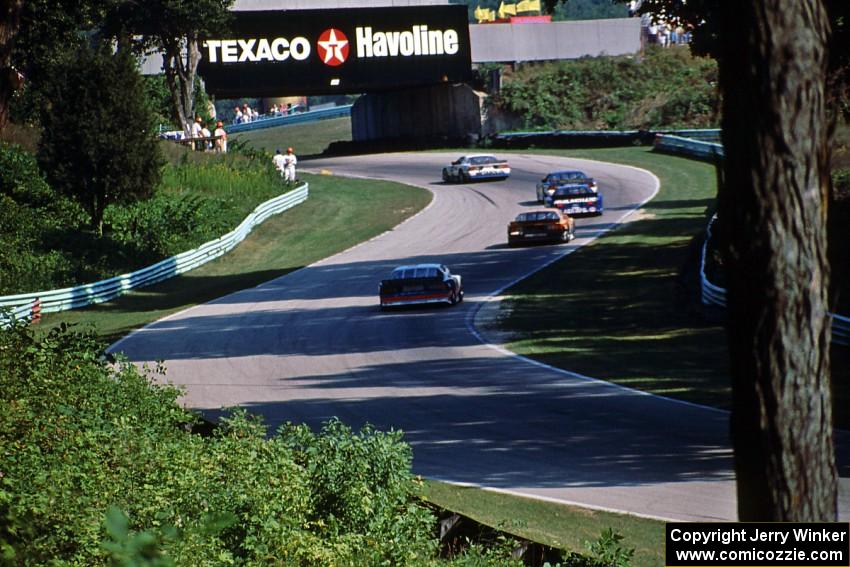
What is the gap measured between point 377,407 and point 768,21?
18474 millimetres

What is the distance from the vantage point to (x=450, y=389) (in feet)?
82.8

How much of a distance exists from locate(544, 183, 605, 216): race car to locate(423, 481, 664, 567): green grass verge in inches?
1497

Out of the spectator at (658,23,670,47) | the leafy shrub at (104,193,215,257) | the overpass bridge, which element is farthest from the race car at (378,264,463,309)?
the spectator at (658,23,670,47)

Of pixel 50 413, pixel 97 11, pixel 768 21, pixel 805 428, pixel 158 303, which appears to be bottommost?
pixel 158 303

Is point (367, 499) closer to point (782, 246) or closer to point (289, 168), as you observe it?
point (782, 246)

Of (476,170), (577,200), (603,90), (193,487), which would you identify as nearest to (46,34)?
(577,200)

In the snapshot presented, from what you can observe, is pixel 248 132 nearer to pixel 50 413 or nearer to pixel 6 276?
pixel 6 276

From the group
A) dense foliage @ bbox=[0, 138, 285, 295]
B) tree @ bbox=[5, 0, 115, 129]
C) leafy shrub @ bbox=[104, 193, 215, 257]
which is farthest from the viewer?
leafy shrub @ bbox=[104, 193, 215, 257]

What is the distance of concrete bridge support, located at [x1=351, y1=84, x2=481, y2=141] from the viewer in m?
81.9

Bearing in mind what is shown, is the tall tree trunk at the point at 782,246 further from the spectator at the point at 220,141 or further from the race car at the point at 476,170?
the spectator at the point at 220,141

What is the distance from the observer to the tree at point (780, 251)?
562 cm

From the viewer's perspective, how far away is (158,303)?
42.9 metres

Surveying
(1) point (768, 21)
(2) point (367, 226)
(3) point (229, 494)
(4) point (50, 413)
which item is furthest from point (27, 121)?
(1) point (768, 21)

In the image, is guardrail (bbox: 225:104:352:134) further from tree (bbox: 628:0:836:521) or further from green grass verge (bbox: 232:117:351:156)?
tree (bbox: 628:0:836:521)
